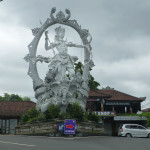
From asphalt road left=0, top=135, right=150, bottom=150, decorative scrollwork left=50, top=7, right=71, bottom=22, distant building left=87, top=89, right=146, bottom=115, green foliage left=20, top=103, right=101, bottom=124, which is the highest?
decorative scrollwork left=50, top=7, right=71, bottom=22

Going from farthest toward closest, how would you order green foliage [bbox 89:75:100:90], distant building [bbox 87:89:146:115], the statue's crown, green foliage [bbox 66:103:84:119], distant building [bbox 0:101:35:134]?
green foliage [bbox 89:75:100:90] < distant building [bbox 87:89:146:115] < distant building [bbox 0:101:35:134] < the statue's crown < green foliage [bbox 66:103:84:119]

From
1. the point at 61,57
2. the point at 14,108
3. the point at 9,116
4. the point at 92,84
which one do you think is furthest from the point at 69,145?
the point at 92,84

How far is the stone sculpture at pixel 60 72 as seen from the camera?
939 inches

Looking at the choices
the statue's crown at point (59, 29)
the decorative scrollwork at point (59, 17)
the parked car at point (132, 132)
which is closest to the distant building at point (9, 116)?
the statue's crown at point (59, 29)

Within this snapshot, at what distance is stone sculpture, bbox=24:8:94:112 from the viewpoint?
2384 cm

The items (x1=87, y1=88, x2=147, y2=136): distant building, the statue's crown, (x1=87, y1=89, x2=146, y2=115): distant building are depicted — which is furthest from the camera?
(x1=87, y1=89, x2=146, y2=115): distant building

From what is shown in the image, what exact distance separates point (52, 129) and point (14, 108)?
53.2 ft

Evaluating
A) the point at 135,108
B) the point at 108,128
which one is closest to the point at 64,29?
the point at 108,128

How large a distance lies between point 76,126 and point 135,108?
92.3 ft

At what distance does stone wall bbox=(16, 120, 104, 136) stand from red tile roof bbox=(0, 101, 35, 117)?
10.2 meters

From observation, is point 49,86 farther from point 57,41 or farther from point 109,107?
point 109,107

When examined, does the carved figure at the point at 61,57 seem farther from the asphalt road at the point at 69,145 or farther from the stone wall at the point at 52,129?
the asphalt road at the point at 69,145

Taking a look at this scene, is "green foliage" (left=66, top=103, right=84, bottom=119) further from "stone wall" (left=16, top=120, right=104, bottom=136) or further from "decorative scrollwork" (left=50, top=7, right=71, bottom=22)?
"decorative scrollwork" (left=50, top=7, right=71, bottom=22)

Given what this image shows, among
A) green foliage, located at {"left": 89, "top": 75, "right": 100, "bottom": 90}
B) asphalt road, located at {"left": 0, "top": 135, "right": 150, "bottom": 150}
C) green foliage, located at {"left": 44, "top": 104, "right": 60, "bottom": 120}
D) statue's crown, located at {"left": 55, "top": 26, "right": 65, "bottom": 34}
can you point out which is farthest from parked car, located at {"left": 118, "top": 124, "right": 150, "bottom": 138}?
green foliage, located at {"left": 89, "top": 75, "right": 100, "bottom": 90}
